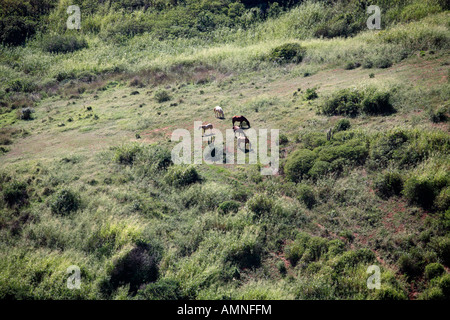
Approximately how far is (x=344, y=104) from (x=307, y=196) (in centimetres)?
775

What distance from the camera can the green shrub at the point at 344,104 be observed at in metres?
16.6

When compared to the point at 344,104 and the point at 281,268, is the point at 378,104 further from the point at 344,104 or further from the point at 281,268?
the point at 281,268

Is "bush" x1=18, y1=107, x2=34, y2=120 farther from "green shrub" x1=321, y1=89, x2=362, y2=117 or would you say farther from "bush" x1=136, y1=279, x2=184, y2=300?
"green shrub" x1=321, y1=89, x2=362, y2=117

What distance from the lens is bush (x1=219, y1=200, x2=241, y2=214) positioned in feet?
37.9

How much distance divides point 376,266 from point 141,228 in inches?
286

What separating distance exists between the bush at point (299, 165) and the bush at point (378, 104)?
198 inches

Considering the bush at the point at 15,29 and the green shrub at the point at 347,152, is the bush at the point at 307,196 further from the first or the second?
the bush at the point at 15,29

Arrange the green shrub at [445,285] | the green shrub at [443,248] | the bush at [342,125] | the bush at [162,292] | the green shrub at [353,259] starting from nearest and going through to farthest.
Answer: the green shrub at [445,285], the bush at [162,292], the green shrub at [443,248], the green shrub at [353,259], the bush at [342,125]

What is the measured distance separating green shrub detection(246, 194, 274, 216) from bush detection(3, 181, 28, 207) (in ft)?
30.2

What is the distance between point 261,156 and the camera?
14.8 meters

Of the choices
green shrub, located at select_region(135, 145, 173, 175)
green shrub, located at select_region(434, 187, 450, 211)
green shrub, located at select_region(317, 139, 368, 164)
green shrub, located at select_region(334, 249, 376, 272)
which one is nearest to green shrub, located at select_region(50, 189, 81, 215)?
green shrub, located at select_region(135, 145, 173, 175)

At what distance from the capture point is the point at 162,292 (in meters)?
→ 8.27

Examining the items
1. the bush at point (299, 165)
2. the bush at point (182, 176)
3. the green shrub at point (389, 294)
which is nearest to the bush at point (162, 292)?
the green shrub at point (389, 294)
